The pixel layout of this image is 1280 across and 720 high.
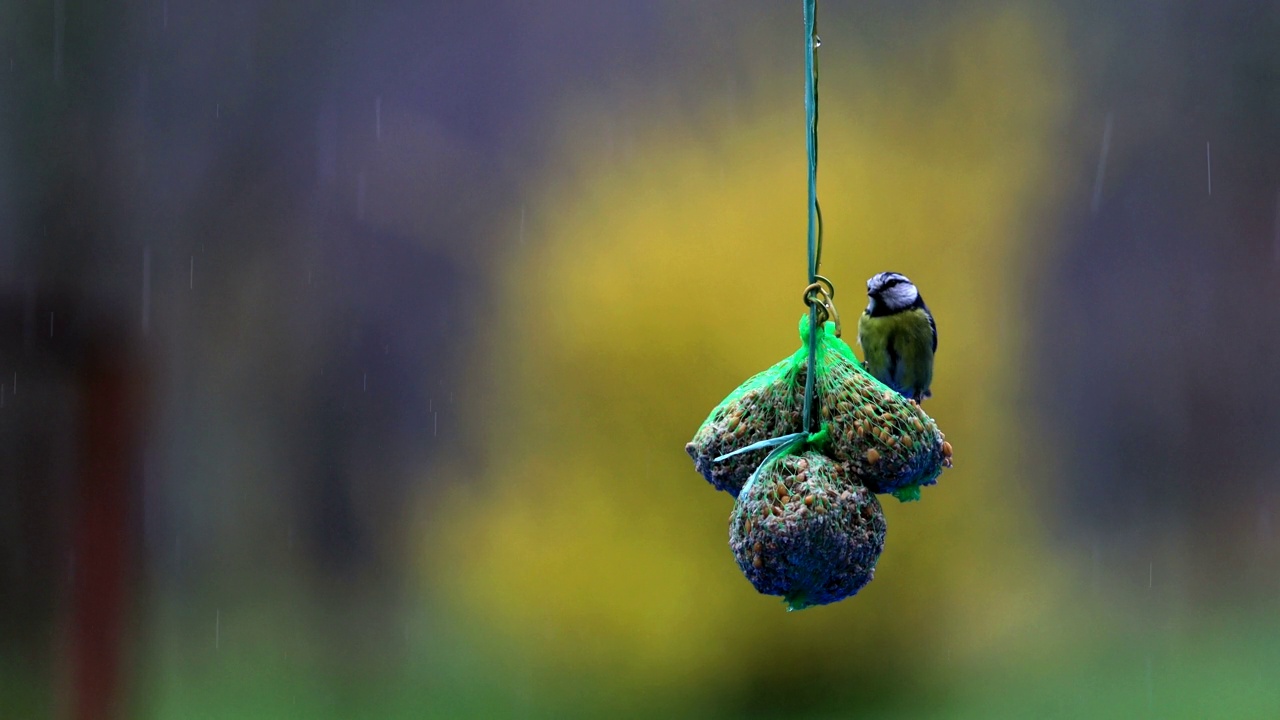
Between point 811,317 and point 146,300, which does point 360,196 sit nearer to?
point 146,300

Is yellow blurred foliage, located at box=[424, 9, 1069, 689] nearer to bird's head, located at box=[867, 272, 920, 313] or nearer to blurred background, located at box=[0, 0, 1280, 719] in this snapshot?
blurred background, located at box=[0, 0, 1280, 719]

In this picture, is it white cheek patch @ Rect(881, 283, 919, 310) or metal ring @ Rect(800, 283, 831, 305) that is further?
white cheek patch @ Rect(881, 283, 919, 310)

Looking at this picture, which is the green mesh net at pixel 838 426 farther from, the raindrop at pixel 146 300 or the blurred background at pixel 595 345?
the raindrop at pixel 146 300

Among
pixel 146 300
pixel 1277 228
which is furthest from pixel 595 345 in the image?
pixel 1277 228

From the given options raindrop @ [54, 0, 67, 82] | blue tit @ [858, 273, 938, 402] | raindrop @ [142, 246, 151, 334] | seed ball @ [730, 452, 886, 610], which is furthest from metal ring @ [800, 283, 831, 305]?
raindrop @ [54, 0, 67, 82]

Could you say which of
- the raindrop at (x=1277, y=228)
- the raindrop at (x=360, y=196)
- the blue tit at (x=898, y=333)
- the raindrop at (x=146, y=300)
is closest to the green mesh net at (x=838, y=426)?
the blue tit at (x=898, y=333)

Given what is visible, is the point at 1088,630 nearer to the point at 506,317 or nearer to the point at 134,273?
the point at 506,317
